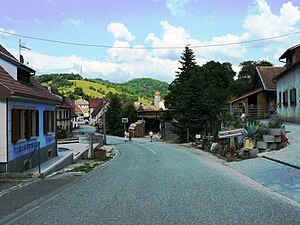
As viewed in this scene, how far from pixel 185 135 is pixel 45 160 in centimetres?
2412

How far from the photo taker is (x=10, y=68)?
16.1 m

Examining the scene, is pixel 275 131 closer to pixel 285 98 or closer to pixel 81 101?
pixel 285 98

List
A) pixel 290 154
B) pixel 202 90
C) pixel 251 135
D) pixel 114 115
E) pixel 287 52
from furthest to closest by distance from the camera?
pixel 114 115 < pixel 202 90 < pixel 287 52 < pixel 251 135 < pixel 290 154

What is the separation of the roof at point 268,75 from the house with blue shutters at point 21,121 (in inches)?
1196

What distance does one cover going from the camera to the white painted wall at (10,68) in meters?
15.5

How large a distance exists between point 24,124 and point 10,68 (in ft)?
9.14

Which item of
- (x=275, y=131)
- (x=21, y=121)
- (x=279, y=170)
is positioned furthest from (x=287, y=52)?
(x=21, y=121)

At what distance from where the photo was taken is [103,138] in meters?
41.9

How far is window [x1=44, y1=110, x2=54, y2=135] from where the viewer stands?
1892 centimetres

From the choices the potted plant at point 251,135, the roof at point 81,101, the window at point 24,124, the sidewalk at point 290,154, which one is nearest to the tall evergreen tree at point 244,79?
the sidewalk at point 290,154

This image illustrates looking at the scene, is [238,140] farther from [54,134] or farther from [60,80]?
[60,80]

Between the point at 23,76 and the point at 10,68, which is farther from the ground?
the point at 10,68

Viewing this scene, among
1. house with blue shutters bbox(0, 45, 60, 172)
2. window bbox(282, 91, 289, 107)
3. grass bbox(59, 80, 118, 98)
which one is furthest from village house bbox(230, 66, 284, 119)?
grass bbox(59, 80, 118, 98)

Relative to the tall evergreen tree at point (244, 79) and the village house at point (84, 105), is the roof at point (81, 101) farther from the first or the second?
the tall evergreen tree at point (244, 79)
